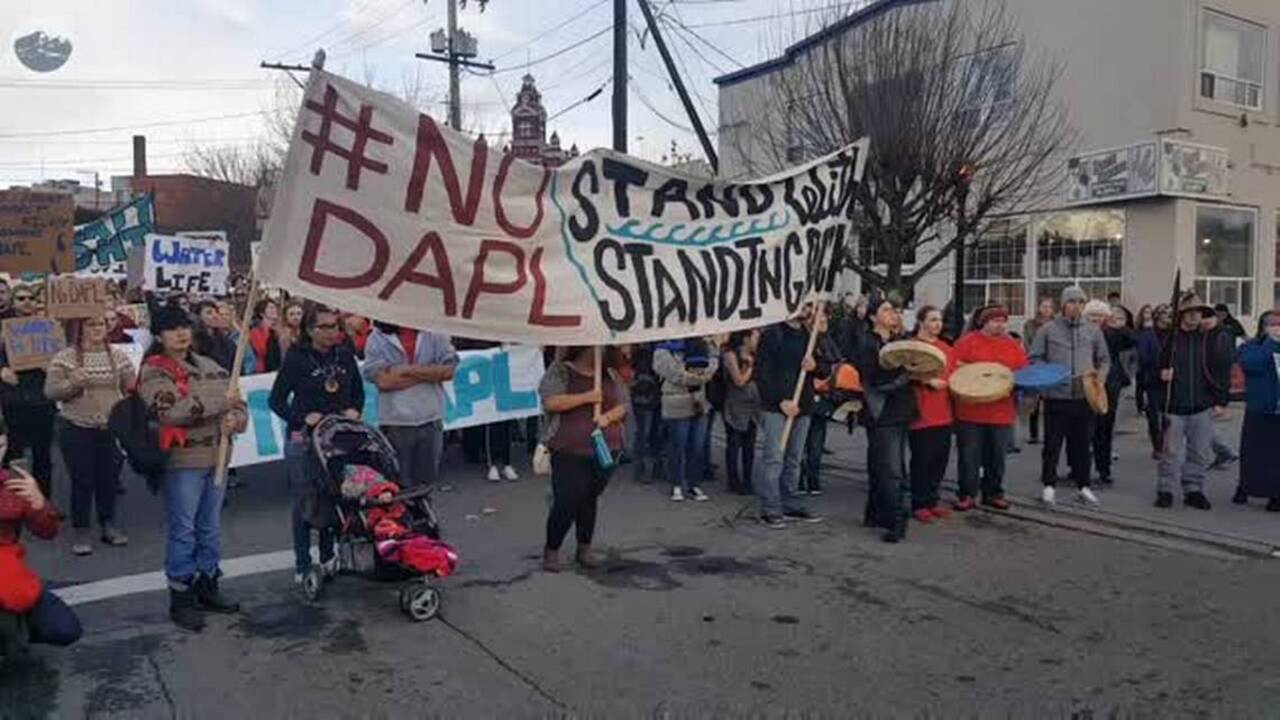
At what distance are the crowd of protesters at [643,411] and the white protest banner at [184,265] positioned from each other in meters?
6.81

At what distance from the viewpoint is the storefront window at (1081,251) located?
63.2 ft

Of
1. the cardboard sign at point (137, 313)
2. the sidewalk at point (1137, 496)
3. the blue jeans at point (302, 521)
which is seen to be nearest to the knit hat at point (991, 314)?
the sidewalk at point (1137, 496)

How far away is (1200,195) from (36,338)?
1773 centimetres

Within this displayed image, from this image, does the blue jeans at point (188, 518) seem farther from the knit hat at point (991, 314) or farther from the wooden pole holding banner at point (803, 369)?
the knit hat at point (991, 314)

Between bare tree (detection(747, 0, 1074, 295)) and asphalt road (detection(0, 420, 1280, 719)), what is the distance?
812 centimetres

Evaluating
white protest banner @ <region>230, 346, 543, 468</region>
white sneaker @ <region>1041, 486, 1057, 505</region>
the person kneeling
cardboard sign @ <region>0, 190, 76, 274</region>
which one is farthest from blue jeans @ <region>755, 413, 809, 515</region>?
cardboard sign @ <region>0, 190, 76, 274</region>

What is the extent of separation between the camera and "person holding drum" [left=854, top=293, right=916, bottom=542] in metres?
8.10

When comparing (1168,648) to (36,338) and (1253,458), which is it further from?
(36,338)

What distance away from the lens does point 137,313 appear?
14.9 metres

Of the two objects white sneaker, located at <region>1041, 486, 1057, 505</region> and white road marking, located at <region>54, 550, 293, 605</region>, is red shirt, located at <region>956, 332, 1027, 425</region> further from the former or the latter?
white road marking, located at <region>54, 550, 293, 605</region>

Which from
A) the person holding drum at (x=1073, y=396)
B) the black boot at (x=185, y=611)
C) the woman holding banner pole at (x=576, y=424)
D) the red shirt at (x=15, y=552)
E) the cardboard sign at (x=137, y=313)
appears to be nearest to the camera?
the red shirt at (x=15, y=552)

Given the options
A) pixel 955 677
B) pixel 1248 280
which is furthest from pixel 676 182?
pixel 1248 280

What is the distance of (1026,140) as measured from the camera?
52.7 ft

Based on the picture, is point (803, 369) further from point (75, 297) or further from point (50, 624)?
point (75, 297)
